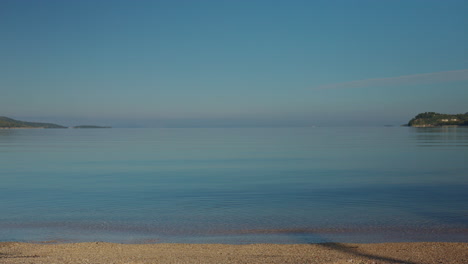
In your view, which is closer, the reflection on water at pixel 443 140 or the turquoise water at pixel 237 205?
the turquoise water at pixel 237 205

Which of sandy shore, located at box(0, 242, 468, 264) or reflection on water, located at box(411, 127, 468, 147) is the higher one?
reflection on water, located at box(411, 127, 468, 147)

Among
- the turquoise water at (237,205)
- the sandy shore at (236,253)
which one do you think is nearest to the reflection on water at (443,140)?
the turquoise water at (237,205)

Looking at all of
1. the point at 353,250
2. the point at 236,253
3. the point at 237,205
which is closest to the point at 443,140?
the point at 237,205

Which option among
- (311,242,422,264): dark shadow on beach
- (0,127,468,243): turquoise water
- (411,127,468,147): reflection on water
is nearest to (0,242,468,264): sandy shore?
(311,242,422,264): dark shadow on beach

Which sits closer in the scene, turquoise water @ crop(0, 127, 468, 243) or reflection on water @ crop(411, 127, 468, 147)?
turquoise water @ crop(0, 127, 468, 243)

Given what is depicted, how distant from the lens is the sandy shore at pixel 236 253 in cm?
1131

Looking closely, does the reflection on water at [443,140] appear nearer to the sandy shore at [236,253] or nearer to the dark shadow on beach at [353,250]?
the dark shadow on beach at [353,250]

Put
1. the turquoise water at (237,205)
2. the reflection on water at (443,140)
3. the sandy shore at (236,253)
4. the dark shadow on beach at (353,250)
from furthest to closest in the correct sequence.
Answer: the reflection on water at (443,140) → the turquoise water at (237,205) → the dark shadow on beach at (353,250) → the sandy shore at (236,253)

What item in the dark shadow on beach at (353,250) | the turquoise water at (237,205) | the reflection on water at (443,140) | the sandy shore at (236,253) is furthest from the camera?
the reflection on water at (443,140)

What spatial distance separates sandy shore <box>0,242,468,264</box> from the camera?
37.1 ft

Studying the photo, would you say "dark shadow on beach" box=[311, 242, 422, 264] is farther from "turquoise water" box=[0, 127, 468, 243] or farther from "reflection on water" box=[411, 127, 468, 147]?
"reflection on water" box=[411, 127, 468, 147]

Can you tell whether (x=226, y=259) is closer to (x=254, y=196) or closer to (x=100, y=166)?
(x=254, y=196)

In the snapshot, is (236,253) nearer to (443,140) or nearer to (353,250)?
(353,250)

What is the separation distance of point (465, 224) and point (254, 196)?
1067cm
